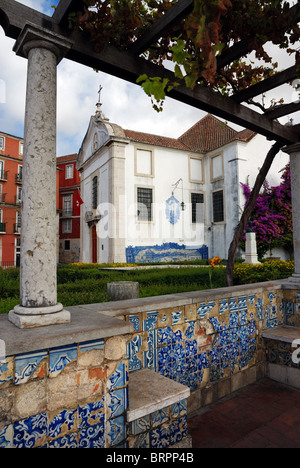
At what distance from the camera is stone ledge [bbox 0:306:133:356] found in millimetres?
1791

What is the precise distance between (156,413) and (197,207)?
1845cm

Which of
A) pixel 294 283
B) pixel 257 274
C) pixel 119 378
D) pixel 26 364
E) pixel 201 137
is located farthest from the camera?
pixel 201 137

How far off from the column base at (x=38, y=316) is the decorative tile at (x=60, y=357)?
30 centimetres

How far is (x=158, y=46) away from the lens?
9.73 feet

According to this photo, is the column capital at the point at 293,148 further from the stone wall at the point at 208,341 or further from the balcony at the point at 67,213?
the balcony at the point at 67,213

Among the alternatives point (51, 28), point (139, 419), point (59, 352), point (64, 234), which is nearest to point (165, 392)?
point (139, 419)

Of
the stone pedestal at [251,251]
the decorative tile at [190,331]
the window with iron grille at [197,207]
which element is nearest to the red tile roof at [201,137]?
the window with iron grille at [197,207]

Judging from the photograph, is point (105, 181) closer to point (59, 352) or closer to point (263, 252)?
point (263, 252)

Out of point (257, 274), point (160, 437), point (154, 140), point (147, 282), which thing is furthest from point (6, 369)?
point (154, 140)

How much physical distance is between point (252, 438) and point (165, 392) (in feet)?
3.21

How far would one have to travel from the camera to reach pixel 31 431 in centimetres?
180

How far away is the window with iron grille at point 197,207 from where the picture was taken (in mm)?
20094

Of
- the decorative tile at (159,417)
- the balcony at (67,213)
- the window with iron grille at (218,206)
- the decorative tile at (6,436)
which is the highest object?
the balcony at (67,213)

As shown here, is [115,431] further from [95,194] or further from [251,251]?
[95,194]
